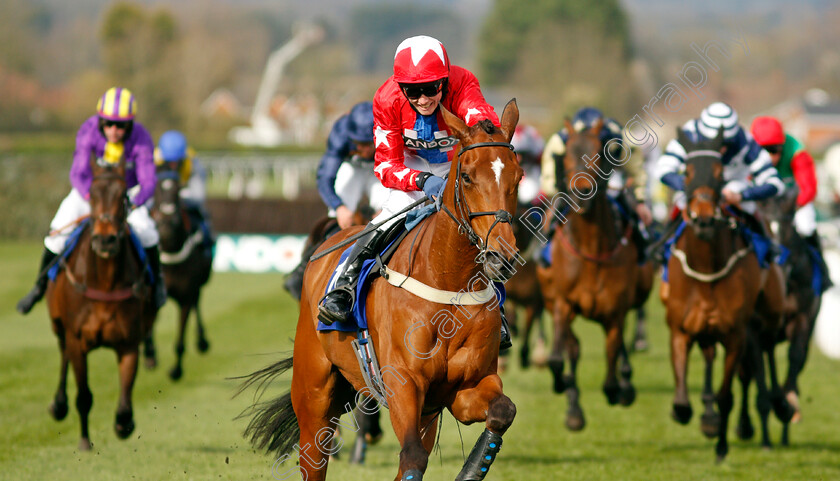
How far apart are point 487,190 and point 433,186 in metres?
0.43

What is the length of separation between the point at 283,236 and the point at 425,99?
14.7 meters

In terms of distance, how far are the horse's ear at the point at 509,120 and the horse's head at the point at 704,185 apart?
9.78 ft

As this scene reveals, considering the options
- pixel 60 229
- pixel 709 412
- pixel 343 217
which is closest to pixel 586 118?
pixel 709 412

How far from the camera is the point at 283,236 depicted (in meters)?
18.9

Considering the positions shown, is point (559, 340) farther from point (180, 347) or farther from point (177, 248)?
point (177, 248)

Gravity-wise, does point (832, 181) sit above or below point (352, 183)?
below

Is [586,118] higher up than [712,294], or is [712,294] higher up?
[586,118]

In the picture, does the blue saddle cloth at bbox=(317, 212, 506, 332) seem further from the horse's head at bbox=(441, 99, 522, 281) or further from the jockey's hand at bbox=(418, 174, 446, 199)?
the horse's head at bbox=(441, 99, 522, 281)

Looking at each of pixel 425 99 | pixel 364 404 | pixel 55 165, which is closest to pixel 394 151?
pixel 425 99

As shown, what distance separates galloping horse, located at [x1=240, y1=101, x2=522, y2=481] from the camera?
3766mm

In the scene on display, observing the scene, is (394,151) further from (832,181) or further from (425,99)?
(832,181)

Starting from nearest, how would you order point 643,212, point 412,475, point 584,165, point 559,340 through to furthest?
point 412,475 → point 584,165 → point 559,340 → point 643,212

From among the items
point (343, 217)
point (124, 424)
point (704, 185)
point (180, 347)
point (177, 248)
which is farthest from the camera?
point (177, 248)

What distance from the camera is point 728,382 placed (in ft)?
23.1
